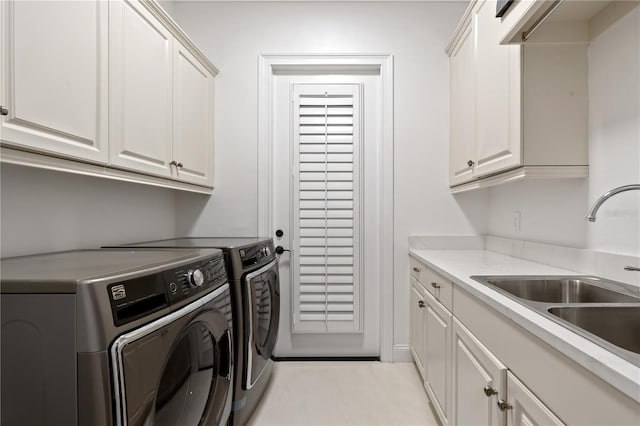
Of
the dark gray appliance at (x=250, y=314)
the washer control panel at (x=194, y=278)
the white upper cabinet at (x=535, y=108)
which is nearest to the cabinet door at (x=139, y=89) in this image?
the dark gray appliance at (x=250, y=314)

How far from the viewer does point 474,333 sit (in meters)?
1.21

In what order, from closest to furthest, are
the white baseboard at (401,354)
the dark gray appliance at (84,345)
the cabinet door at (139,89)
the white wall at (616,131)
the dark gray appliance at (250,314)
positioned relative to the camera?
1. the dark gray appliance at (84,345)
2. the white wall at (616,131)
3. the cabinet door at (139,89)
4. the dark gray appliance at (250,314)
5. the white baseboard at (401,354)

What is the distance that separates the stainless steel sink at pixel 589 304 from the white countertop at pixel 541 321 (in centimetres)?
2

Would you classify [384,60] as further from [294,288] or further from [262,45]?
[294,288]

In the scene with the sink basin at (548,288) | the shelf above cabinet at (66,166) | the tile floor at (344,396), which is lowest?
the tile floor at (344,396)

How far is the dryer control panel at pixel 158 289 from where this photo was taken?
82 cm

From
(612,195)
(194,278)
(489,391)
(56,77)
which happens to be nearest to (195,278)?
(194,278)

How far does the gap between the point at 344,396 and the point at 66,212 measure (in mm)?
1791

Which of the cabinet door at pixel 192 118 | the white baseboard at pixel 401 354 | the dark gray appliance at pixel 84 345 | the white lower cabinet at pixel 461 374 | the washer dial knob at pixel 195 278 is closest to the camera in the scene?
the dark gray appliance at pixel 84 345

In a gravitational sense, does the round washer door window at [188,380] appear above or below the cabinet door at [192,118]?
below

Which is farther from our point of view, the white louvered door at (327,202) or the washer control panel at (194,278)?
the white louvered door at (327,202)

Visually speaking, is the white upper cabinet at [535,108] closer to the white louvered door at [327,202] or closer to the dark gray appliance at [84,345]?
the white louvered door at [327,202]

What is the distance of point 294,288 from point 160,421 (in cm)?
157

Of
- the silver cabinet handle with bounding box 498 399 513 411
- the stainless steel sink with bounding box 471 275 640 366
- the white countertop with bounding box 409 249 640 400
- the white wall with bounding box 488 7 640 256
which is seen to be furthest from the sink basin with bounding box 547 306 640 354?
the white wall with bounding box 488 7 640 256
